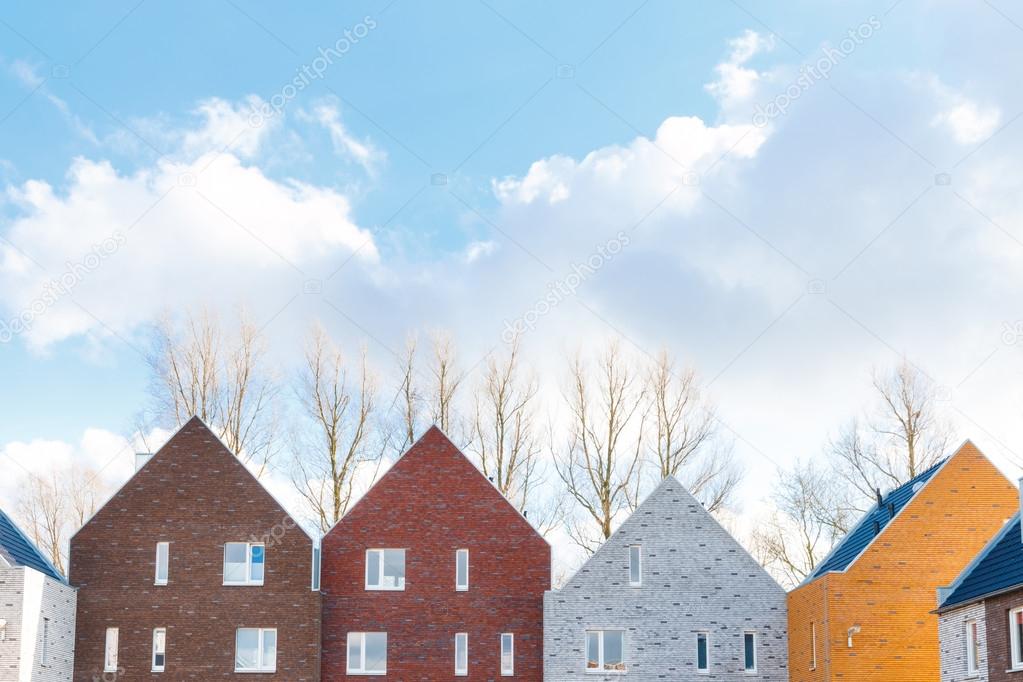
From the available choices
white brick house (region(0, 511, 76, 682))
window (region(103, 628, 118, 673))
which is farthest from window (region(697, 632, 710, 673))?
white brick house (region(0, 511, 76, 682))

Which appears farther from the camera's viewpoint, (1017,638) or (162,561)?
(162,561)

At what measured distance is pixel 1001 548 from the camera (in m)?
27.8

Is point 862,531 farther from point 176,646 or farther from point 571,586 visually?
point 176,646

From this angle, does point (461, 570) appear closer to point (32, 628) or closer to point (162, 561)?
point (162, 561)

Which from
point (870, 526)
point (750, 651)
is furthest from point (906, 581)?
point (750, 651)

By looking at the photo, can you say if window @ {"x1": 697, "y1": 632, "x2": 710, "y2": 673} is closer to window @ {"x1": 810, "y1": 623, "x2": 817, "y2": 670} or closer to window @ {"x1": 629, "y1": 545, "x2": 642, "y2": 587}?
window @ {"x1": 629, "y1": 545, "x2": 642, "y2": 587}

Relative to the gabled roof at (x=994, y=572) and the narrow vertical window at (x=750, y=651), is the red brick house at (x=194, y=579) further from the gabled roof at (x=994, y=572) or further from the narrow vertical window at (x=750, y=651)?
the gabled roof at (x=994, y=572)

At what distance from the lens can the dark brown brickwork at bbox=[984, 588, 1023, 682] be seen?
25.4 m

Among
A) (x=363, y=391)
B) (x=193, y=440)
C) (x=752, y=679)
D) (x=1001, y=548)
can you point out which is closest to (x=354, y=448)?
(x=363, y=391)

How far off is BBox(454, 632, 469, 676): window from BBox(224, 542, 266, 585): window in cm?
539

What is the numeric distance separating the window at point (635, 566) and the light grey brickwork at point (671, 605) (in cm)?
8

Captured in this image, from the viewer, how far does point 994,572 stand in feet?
88.7

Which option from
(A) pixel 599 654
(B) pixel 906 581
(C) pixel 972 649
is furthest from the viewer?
(A) pixel 599 654

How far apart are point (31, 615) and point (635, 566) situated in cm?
1519
